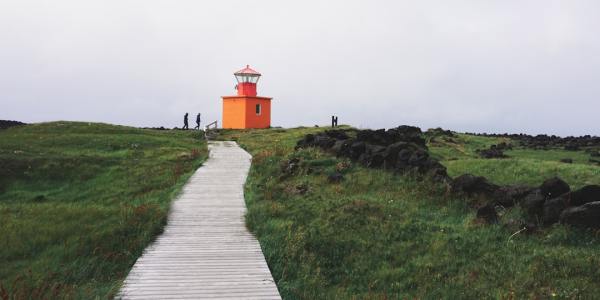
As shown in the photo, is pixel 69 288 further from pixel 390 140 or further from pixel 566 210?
pixel 390 140

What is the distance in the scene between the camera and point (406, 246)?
11.2m

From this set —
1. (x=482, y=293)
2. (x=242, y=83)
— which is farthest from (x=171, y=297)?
(x=242, y=83)

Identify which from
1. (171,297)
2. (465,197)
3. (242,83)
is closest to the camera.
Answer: (171,297)

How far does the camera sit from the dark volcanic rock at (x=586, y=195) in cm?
1102

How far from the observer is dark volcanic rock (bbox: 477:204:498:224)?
1196 centimetres

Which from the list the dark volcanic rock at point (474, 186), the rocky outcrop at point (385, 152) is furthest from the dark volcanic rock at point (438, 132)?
the dark volcanic rock at point (474, 186)

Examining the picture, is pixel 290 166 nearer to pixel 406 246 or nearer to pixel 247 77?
pixel 406 246

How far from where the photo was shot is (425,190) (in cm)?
1528

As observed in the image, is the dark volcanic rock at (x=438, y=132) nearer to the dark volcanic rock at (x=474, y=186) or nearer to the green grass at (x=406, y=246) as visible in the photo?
the green grass at (x=406, y=246)

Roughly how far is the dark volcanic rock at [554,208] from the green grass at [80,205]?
867 cm

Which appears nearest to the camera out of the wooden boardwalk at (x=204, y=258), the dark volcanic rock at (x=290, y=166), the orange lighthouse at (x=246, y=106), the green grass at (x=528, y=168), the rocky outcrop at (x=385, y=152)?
the wooden boardwalk at (x=204, y=258)

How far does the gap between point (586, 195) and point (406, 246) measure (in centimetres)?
396

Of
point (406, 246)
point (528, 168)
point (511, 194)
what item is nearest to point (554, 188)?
point (511, 194)

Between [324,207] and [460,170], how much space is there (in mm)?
7677
